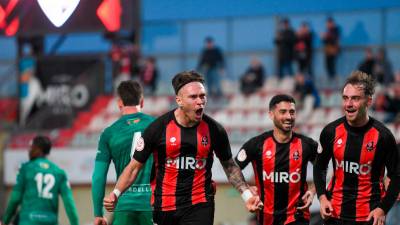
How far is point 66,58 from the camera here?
2858 cm

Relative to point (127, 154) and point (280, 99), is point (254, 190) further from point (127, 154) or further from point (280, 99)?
point (127, 154)

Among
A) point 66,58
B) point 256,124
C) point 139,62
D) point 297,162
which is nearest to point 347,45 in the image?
point 256,124

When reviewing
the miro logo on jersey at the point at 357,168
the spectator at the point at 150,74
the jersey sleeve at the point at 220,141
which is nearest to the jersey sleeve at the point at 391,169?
the miro logo on jersey at the point at 357,168

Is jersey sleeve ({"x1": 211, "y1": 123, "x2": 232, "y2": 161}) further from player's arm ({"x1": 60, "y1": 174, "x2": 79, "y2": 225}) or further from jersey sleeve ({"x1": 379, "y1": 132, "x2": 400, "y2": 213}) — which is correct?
player's arm ({"x1": 60, "y1": 174, "x2": 79, "y2": 225})

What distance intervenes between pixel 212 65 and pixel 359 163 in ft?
55.0

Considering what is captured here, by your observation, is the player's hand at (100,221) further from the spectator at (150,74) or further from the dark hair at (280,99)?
the spectator at (150,74)

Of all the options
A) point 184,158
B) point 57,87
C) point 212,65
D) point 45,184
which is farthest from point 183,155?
point 57,87

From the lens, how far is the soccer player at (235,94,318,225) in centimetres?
959

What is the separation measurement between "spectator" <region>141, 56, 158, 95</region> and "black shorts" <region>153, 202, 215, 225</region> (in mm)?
17703

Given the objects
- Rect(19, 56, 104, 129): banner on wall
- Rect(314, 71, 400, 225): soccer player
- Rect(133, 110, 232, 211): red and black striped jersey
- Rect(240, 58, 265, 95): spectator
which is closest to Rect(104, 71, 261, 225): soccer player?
Rect(133, 110, 232, 211): red and black striped jersey

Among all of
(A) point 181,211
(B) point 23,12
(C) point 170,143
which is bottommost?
(A) point 181,211

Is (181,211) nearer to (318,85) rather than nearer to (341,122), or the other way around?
(341,122)

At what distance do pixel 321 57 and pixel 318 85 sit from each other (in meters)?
0.94

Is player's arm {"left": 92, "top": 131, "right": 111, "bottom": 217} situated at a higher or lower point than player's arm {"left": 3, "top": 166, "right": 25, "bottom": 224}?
higher
